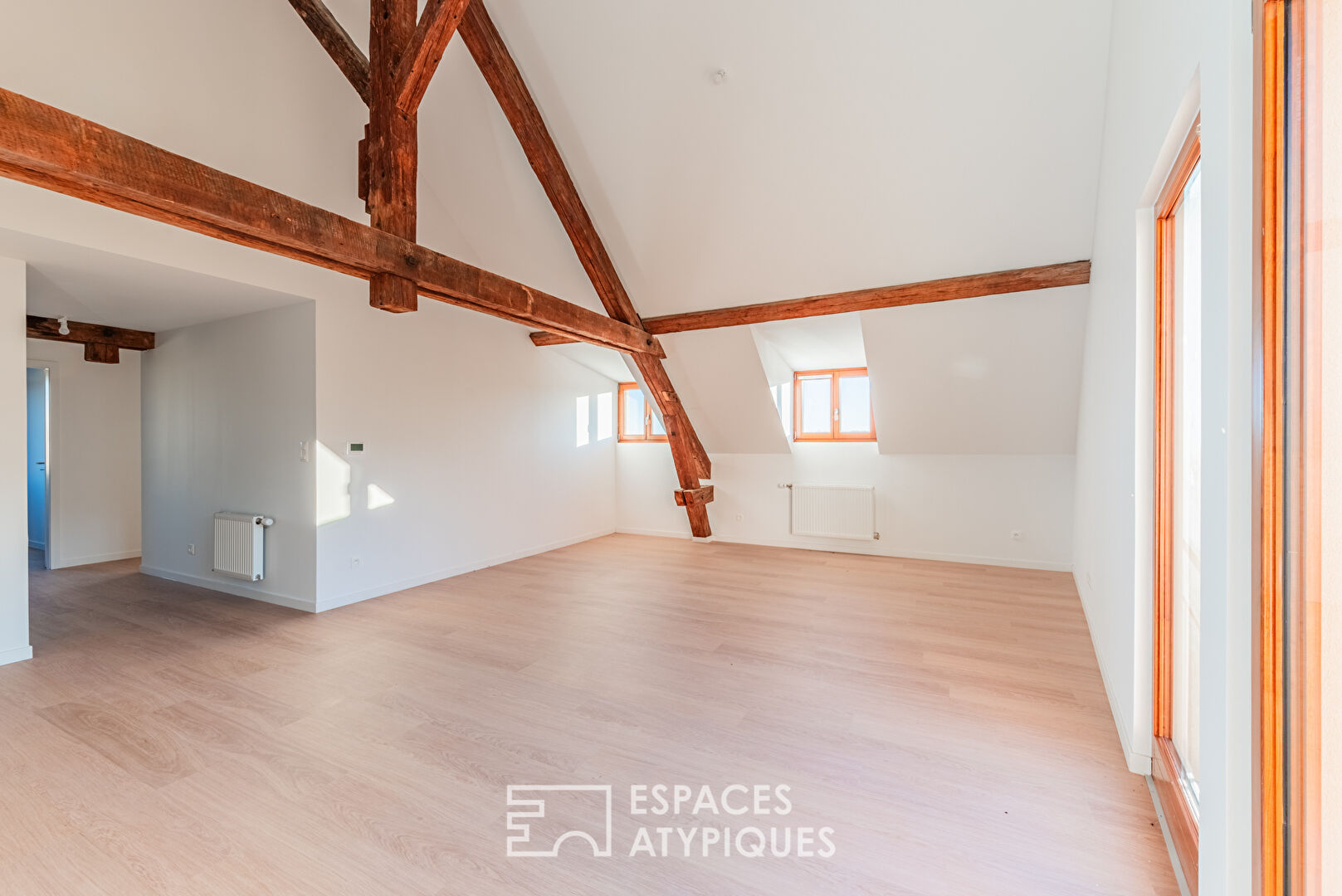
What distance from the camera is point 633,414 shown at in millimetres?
7609

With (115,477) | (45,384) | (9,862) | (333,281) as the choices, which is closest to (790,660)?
(9,862)

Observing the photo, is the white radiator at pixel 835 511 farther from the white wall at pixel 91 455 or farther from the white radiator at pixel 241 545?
the white wall at pixel 91 455

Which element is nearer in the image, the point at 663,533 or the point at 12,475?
the point at 12,475

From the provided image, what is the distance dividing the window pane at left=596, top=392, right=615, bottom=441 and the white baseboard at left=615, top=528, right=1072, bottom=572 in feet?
4.49

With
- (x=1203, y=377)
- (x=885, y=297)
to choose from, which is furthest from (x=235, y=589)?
(x=1203, y=377)

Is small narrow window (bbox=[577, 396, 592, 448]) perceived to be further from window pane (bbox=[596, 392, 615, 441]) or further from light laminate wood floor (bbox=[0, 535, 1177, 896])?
light laminate wood floor (bbox=[0, 535, 1177, 896])

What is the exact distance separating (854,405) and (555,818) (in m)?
5.24

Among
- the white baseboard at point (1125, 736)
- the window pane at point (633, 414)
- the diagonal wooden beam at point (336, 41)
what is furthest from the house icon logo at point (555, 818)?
the window pane at point (633, 414)

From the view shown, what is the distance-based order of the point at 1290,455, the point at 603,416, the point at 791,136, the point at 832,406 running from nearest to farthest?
the point at 1290,455 → the point at 791,136 → the point at 832,406 → the point at 603,416

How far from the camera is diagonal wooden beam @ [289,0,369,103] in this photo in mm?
3818

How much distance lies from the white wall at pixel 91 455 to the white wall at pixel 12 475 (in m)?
3.20

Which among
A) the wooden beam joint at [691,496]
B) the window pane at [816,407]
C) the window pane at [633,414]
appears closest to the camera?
the window pane at [816,407]

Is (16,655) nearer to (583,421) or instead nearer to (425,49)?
(425,49)

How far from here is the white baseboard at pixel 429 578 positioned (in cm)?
419
